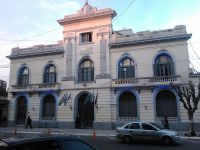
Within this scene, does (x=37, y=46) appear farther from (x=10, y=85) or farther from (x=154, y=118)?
(x=154, y=118)

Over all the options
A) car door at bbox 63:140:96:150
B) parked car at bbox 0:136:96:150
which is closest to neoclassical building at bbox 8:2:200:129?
car door at bbox 63:140:96:150

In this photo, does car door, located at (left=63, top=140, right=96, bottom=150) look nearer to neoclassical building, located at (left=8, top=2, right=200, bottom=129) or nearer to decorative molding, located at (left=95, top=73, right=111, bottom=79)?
neoclassical building, located at (left=8, top=2, right=200, bottom=129)

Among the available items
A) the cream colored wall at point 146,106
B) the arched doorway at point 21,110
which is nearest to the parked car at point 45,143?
the cream colored wall at point 146,106

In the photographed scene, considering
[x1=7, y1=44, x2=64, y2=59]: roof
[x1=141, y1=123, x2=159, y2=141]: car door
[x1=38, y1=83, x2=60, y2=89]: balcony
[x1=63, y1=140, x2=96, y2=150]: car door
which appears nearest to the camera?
[x1=63, y1=140, x2=96, y2=150]: car door

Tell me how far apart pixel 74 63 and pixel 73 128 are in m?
8.41

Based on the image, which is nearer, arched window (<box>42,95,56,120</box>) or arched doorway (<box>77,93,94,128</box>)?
arched doorway (<box>77,93,94,128</box>)

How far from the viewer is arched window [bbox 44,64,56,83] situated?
3469 cm

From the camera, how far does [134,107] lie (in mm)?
29938

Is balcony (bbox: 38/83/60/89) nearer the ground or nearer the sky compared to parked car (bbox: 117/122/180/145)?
nearer the sky

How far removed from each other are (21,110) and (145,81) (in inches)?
713

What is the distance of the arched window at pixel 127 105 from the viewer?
29922 millimetres

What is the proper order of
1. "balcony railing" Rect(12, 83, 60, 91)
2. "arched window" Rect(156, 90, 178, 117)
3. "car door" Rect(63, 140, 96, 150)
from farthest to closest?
"balcony railing" Rect(12, 83, 60, 91) → "arched window" Rect(156, 90, 178, 117) → "car door" Rect(63, 140, 96, 150)

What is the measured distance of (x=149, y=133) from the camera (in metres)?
17.0

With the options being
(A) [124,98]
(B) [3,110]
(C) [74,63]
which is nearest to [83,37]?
(C) [74,63]
